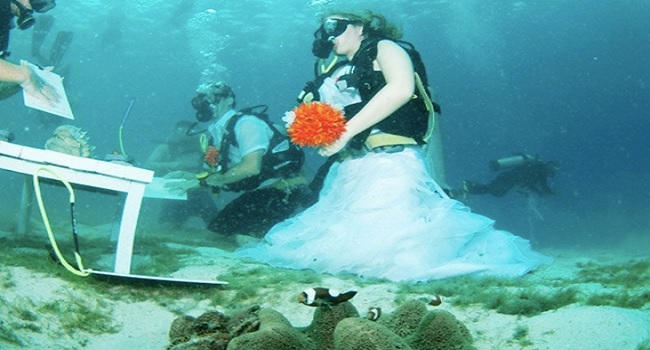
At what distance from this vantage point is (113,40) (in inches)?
1492

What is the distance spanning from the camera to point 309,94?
5270mm

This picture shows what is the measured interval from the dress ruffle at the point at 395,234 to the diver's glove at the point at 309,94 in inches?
34.5

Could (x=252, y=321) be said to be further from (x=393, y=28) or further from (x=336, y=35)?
(x=393, y=28)

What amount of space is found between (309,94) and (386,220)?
6.06 ft

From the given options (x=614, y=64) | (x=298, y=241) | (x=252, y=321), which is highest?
(x=252, y=321)

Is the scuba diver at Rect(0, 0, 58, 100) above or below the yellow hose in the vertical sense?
above

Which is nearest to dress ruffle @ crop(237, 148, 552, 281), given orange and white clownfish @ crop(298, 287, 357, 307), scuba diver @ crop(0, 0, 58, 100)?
orange and white clownfish @ crop(298, 287, 357, 307)

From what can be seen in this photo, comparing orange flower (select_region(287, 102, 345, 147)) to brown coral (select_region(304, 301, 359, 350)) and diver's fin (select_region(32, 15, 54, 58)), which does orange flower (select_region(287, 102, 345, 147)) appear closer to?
brown coral (select_region(304, 301, 359, 350))

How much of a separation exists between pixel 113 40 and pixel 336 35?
39074 mm

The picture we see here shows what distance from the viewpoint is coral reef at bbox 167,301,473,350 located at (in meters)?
1.60

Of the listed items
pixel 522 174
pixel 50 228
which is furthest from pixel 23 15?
pixel 522 174

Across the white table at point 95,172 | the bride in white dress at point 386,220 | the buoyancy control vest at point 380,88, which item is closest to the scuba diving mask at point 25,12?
the white table at point 95,172

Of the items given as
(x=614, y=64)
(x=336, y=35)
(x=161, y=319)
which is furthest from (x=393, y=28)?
(x=614, y=64)

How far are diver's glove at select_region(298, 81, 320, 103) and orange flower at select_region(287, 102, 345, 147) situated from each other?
1.00 m
